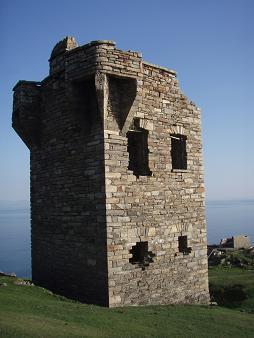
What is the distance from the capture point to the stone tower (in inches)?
432

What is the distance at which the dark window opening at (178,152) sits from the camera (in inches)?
551

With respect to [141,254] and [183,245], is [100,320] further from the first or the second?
[183,245]

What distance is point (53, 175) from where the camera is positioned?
43.0 ft

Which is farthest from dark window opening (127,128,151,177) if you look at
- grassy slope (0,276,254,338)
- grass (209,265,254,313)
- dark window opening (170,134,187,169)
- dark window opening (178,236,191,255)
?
grass (209,265,254,313)

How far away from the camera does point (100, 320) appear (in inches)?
346

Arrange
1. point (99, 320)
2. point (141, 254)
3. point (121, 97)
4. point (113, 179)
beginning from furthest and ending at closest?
1. point (141, 254)
2. point (121, 97)
3. point (113, 179)
4. point (99, 320)

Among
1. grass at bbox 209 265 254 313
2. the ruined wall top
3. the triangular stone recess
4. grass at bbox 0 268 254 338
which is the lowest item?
Result: grass at bbox 209 265 254 313

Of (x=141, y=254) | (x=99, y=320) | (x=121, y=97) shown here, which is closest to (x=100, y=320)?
(x=99, y=320)

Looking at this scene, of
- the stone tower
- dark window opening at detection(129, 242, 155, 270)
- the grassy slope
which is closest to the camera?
the grassy slope

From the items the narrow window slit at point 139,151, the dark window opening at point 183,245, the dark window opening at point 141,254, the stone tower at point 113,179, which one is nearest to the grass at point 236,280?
the stone tower at point 113,179

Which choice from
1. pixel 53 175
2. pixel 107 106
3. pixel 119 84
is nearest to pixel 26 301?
pixel 53 175

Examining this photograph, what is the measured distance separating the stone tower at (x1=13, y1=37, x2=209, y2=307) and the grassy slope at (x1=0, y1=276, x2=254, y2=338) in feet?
3.38

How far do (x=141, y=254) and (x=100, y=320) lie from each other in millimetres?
3501

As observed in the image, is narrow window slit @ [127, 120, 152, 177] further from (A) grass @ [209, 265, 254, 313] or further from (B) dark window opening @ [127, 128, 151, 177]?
(A) grass @ [209, 265, 254, 313]
